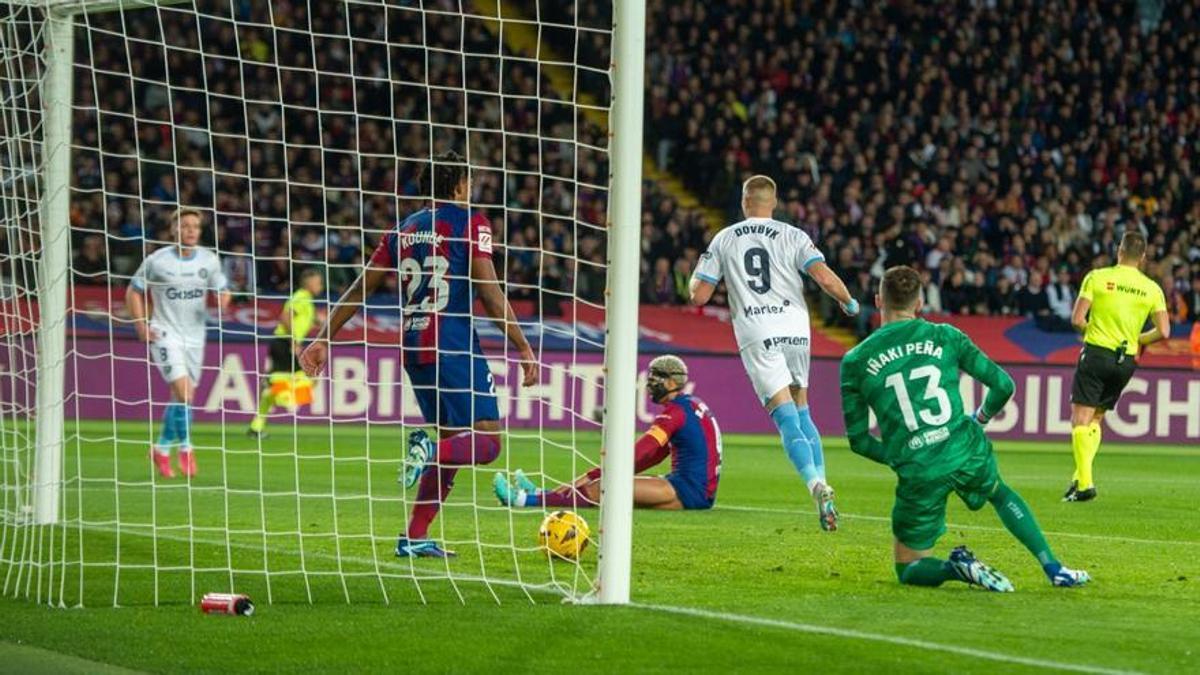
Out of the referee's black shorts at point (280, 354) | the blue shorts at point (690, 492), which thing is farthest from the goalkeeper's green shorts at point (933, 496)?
the referee's black shorts at point (280, 354)

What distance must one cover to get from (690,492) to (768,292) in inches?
72.0

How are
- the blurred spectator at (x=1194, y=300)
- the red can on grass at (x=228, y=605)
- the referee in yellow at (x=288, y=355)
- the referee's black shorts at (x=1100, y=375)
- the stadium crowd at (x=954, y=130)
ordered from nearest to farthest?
the red can on grass at (x=228, y=605), the referee's black shorts at (x=1100, y=375), the referee in yellow at (x=288, y=355), the blurred spectator at (x=1194, y=300), the stadium crowd at (x=954, y=130)

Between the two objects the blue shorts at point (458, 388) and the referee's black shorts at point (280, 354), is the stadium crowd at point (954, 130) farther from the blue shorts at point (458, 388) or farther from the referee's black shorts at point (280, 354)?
the blue shorts at point (458, 388)

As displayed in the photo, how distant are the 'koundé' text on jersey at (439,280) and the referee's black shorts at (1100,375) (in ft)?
23.6

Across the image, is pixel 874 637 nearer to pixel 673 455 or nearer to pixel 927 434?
pixel 927 434

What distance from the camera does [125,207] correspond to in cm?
Result: 2441

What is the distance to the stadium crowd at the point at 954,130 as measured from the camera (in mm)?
27438

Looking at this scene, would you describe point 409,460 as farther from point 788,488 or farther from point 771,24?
point 771,24

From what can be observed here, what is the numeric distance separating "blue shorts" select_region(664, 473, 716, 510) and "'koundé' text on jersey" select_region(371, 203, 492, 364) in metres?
3.81

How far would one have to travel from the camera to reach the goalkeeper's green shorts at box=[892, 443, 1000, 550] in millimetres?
8273

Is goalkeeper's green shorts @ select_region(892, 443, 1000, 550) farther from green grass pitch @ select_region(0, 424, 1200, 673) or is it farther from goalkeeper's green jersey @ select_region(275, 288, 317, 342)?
goalkeeper's green jersey @ select_region(275, 288, 317, 342)

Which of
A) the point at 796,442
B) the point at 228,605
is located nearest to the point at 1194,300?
the point at 796,442

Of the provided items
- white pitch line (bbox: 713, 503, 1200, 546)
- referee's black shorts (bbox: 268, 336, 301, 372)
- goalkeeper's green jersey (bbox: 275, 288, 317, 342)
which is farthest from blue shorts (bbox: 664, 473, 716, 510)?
referee's black shorts (bbox: 268, 336, 301, 372)

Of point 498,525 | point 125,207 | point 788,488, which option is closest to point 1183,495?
point 788,488
